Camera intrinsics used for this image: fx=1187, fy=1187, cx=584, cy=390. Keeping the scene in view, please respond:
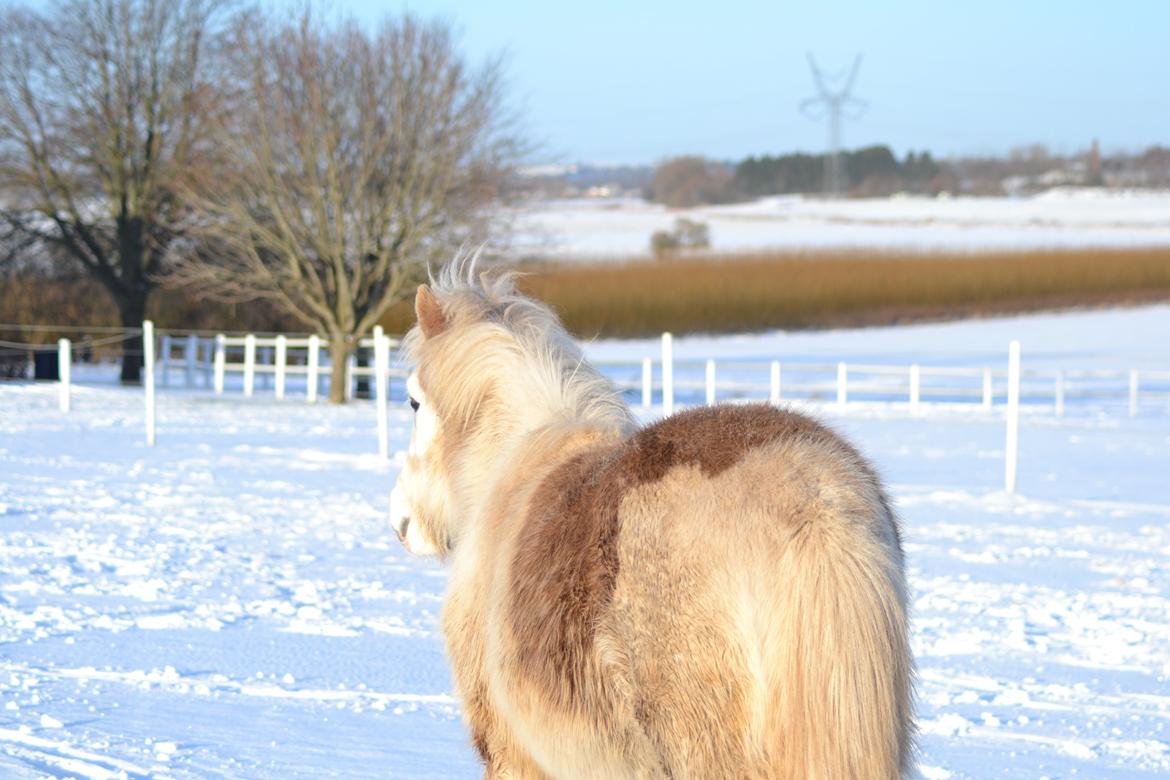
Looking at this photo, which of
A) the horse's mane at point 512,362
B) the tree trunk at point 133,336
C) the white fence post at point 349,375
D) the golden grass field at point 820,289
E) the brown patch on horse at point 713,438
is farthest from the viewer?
the golden grass field at point 820,289

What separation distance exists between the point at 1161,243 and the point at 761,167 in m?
37.7

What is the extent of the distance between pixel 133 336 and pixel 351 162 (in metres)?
6.44

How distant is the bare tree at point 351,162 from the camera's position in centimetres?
2072

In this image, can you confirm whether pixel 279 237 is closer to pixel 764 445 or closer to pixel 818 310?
pixel 764 445

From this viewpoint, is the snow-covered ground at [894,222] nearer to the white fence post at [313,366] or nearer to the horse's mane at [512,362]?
the white fence post at [313,366]

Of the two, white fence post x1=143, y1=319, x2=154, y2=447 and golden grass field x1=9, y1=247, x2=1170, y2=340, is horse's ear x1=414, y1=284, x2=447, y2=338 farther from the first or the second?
golden grass field x1=9, y1=247, x2=1170, y2=340

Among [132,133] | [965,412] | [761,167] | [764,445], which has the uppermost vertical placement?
[761,167]

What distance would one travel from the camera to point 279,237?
21.5m

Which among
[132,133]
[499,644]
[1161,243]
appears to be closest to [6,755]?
[499,644]

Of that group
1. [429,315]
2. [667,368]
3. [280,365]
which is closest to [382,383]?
[667,368]

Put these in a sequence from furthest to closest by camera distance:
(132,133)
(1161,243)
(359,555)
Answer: (1161,243)
(132,133)
(359,555)

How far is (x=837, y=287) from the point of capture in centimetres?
4488

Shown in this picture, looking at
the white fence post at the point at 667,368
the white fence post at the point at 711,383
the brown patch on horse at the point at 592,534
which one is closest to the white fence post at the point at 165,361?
the white fence post at the point at 711,383

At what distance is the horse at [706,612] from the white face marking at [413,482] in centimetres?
80
